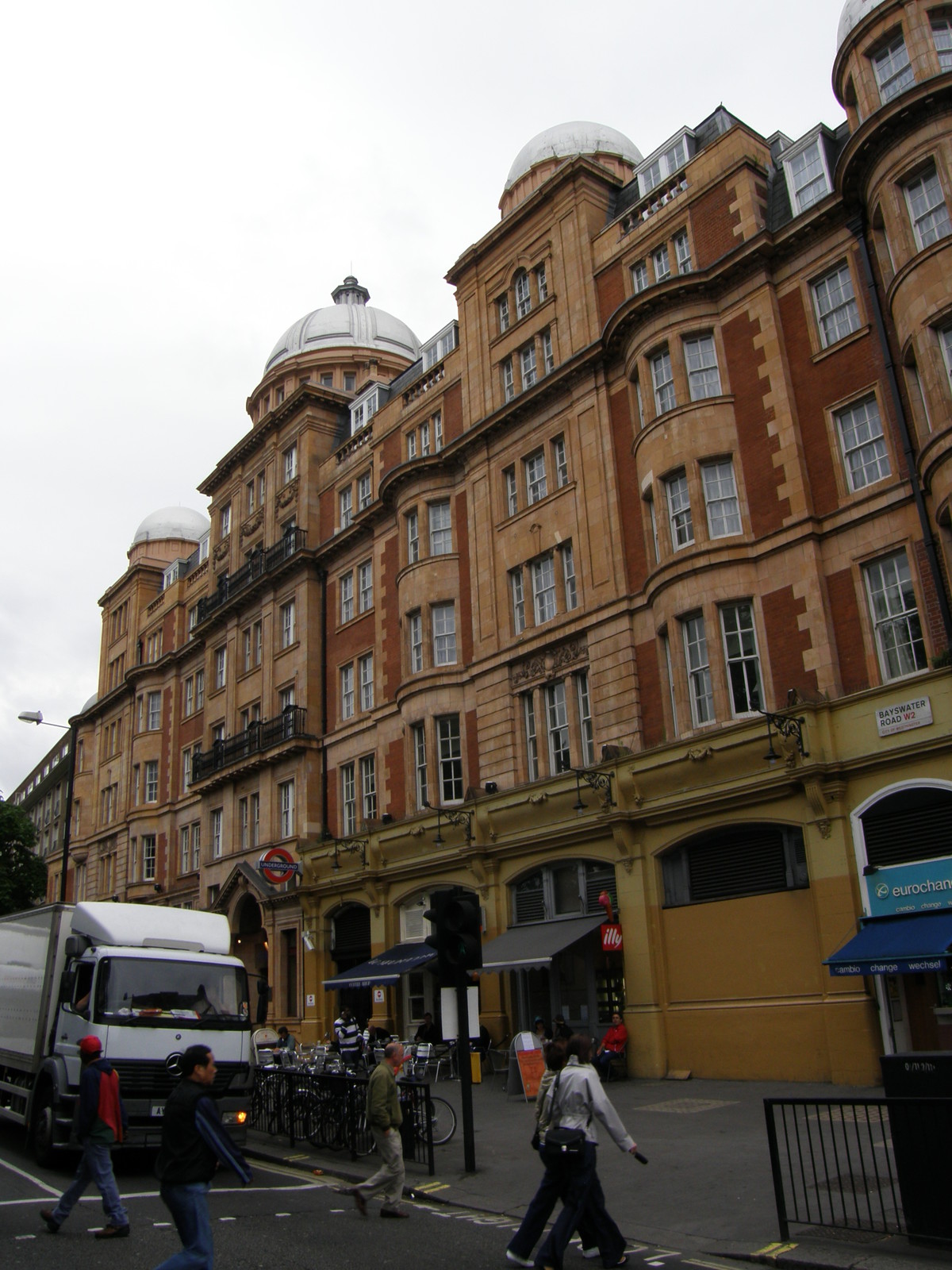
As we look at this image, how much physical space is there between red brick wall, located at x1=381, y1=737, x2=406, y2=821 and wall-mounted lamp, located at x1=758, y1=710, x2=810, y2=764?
13.4 m

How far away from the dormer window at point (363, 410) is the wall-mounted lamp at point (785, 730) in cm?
2307

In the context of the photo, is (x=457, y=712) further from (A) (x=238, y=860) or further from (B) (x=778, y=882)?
(A) (x=238, y=860)

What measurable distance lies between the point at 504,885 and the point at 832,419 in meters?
13.3

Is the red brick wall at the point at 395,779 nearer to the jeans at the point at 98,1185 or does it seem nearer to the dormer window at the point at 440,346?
the dormer window at the point at 440,346

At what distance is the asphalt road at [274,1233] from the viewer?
8.66 meters

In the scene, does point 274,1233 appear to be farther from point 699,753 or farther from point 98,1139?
point 699,753

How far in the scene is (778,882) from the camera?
1947 centimetres

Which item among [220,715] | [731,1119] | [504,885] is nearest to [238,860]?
[220,715]

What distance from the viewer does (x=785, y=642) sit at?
2028cm

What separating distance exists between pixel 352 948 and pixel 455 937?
817 inches

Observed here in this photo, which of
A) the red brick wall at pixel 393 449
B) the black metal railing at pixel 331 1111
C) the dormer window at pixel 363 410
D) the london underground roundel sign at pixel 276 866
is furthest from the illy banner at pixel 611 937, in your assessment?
the dormer window at pixel 363 410

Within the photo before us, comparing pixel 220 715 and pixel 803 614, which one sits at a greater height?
pixel 220 715

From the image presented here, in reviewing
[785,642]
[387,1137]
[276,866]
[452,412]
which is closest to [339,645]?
[276,866]

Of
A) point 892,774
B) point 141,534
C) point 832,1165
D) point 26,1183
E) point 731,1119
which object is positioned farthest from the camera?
point 141,534
